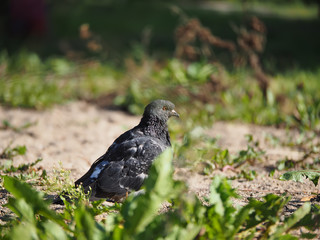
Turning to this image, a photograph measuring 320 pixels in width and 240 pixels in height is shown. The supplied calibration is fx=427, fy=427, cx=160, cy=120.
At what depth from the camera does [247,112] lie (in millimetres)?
5969

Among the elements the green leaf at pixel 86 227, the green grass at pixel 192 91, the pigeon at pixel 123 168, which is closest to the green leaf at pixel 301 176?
the pigeon at pixel 123 168

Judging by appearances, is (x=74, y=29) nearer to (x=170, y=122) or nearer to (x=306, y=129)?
(x=170, y=122)

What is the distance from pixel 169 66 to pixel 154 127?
10.5ft

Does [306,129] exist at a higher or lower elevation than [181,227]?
lower

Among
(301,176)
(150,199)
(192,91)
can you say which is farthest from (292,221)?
(192,91)

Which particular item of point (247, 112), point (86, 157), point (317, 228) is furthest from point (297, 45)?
point (317, 228)

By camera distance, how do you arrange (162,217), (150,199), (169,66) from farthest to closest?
(169,66), (162,217), (150,199)

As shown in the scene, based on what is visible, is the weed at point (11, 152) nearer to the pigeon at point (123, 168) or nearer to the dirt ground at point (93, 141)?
the dirt ground at point (93, 141)

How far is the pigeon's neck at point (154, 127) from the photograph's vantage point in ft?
11.8

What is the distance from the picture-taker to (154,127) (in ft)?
11.8

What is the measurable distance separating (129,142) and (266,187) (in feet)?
4.08

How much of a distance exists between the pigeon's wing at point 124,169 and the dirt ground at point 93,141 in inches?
12.5

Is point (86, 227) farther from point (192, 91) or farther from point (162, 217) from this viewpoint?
point (192, 91)

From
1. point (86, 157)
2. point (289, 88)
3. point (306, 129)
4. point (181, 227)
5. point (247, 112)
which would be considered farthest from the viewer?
point (289, 88)
